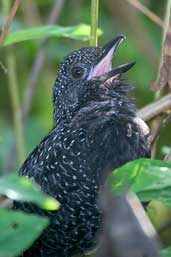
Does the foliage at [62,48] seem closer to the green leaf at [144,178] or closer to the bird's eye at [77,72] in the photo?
the bird's eye at [77,72]

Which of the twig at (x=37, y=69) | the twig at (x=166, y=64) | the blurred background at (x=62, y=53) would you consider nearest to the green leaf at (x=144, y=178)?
the twig at (x=166, y=64)

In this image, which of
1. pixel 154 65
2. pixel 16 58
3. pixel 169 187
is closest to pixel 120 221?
pixel 169 187

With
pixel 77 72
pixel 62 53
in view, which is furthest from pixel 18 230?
pixel 62 53

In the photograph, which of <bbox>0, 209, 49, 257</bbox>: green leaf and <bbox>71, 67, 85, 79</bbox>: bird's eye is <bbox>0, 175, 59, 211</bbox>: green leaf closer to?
<bbox>0, 209, 49, 257</bbox>: green leaf

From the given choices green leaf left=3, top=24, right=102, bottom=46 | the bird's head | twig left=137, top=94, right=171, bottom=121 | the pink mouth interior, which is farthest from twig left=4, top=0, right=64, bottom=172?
green leaf left=3, top=24, right=102, bottom=46

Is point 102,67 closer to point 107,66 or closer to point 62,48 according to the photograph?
point 107,66

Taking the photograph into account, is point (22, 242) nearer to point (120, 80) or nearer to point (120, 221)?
point (120, 221)
